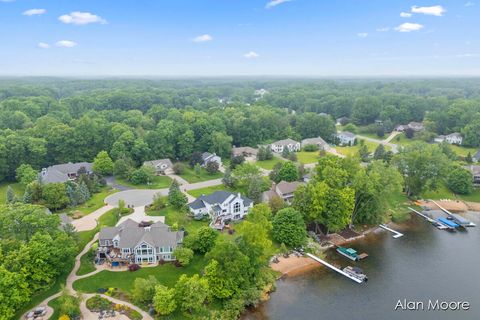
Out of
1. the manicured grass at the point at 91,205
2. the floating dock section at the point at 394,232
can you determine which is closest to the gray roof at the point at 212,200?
the manicured grass at the point at 91,205

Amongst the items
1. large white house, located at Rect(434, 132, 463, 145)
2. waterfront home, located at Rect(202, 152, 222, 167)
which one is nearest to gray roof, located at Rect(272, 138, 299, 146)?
waterfront home, located at Rect(202, 152, 222, 167)

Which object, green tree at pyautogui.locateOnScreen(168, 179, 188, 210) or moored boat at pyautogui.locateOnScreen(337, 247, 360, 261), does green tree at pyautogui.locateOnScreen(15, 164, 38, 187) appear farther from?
moored boat at pyautogui.locateOnScreen(337, 247, 360, 261)

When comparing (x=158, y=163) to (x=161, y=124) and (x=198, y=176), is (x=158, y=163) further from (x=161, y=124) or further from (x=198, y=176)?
(x=161, y=124)

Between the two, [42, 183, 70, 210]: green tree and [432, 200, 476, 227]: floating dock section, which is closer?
[432, 200, 476, 227]: floating dock section

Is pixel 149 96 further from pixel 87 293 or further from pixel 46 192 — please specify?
pixel 87 293

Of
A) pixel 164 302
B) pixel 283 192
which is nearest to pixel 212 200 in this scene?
pixel 283 192

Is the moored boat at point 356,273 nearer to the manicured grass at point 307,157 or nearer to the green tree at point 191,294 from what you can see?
the green tree at point 191,294
